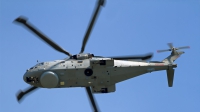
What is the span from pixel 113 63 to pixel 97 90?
316 centimetres

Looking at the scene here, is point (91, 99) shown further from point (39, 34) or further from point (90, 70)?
point (39, 34)

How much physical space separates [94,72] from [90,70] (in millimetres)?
437

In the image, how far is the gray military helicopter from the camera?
3034 cm

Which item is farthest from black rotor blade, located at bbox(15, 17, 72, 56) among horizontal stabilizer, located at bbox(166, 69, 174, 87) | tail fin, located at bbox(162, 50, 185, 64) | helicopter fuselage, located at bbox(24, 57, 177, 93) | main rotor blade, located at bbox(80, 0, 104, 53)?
horizontal stabilizer, located at bbox(166, 69, 174, 87)

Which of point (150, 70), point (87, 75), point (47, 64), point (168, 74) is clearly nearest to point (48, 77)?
point (47, 64)

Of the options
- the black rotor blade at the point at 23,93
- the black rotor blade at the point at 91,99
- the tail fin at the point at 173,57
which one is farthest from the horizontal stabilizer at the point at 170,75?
the black rotor blade at the point at 23,93

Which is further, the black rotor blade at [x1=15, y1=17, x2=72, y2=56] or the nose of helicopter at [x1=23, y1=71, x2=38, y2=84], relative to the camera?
the nose of helicopter at [x1=23, y1=71, x2=38, y2=84]

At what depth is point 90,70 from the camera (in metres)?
30.4

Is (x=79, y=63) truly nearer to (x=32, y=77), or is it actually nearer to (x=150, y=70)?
(x=32, y=77)

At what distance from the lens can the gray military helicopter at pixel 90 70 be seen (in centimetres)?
3034

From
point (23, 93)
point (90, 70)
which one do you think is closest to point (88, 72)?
point (90, 70)

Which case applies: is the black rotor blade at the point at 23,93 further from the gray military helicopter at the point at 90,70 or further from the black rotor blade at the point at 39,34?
the black rotor blade at the point at 39,34

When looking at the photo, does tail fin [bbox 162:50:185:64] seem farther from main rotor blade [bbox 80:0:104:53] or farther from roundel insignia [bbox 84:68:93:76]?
main rotor blade [bbox 80:0:104:53]

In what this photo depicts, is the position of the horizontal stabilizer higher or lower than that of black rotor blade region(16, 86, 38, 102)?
higher
